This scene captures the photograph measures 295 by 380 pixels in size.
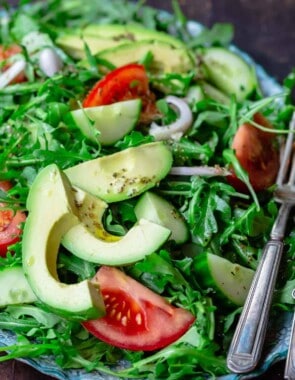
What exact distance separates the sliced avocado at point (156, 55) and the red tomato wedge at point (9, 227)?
0.72 m

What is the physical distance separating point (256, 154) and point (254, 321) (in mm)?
640

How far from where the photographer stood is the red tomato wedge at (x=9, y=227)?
1.88 meters

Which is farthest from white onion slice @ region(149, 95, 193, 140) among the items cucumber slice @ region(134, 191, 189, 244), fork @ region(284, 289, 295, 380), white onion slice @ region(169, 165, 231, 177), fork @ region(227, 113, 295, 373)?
fork @ region(284, 289, 295, 380)

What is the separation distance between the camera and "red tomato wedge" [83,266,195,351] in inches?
66.6

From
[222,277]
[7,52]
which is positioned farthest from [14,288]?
[7,52]

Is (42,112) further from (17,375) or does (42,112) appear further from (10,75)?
(17,375)

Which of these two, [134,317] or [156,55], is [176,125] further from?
[134,317]

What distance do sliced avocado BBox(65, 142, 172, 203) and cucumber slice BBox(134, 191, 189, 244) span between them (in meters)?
0.03

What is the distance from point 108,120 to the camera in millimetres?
2061

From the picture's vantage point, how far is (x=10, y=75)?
7.62 feet

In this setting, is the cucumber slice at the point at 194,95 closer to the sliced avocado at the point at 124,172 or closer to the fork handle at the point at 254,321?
the sliced avocado at the point at 124,172

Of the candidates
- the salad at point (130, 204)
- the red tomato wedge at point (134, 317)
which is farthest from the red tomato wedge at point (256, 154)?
the red tomato wedge at point (134, 317)

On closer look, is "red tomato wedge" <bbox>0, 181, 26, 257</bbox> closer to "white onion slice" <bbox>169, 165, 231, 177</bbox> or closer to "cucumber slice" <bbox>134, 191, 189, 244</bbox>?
"cucumber slice" <bbox>134, 191, 189, 244</bbox>

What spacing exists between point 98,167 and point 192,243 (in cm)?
31
